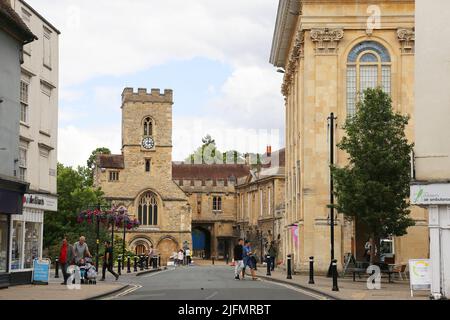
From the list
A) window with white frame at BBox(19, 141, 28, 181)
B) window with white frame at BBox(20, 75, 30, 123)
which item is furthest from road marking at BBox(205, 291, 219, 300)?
window with white frame at BBox(20, 75, 30, 123)

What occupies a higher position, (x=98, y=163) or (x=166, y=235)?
(x=98, y=163)

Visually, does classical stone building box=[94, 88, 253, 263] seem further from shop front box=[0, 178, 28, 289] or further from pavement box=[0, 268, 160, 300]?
shop front box=[0, 178, 28, 289]

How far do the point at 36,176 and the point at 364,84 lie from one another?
1949 cm

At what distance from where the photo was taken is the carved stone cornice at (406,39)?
46750mm

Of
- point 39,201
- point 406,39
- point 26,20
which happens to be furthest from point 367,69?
Result: point 39,201

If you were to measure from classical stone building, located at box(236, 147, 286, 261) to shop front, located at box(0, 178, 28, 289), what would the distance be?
52829 mm

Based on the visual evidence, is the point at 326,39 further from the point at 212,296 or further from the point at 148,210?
the point at 148,210

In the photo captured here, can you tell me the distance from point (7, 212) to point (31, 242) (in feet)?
15.3

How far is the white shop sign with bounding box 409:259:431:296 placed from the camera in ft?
85.8

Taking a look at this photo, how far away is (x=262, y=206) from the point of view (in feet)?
349
